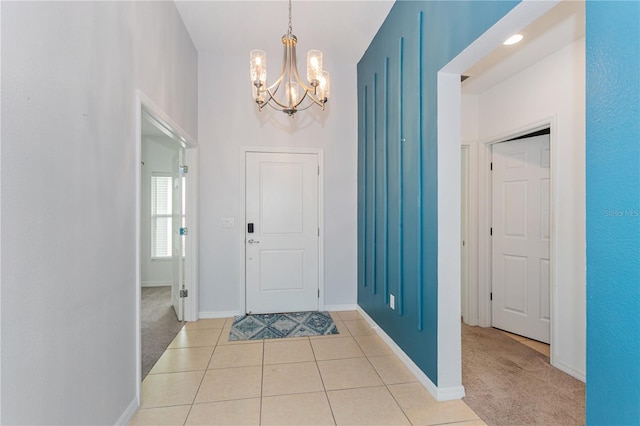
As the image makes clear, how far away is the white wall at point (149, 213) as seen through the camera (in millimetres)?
5246

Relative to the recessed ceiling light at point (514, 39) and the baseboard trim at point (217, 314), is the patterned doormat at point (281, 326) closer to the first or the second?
the baseboard trim at point (217, 314)

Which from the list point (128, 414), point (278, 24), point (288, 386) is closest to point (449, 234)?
point (288, 386)

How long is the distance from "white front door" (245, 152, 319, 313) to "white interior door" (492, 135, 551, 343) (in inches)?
82.7

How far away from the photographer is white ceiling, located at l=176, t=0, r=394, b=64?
272 centimetres

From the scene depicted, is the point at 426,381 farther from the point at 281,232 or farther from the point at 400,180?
the point at 281,232

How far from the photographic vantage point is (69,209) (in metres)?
1.31

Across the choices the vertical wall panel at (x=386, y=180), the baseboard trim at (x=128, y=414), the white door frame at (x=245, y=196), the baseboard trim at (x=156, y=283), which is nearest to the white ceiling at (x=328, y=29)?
the vertical wall panel at (x=386, y=180)

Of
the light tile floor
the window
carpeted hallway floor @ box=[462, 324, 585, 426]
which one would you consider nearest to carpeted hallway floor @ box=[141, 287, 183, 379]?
the light tile floor

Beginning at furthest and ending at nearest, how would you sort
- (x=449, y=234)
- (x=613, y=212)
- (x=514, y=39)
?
(x=514, y=39)
(x=449, y=234)
(x=613, y=212)

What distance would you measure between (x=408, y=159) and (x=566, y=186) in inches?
53.3

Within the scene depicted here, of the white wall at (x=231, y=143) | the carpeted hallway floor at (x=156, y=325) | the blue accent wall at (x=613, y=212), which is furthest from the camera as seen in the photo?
the white wall at (x=231, y=143)

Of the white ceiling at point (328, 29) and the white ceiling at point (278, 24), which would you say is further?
the white ceiling at point (278, 24)

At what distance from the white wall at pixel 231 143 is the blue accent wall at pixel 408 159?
58cm

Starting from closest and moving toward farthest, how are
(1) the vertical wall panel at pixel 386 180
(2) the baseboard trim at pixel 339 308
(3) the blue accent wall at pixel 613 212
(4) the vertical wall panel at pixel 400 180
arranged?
(3) the blue accent wall at pixel 613 212 → (4) the vertical wall panel at pixel 400 180 → (1) the vertical wall panel at pixel 386 180 → (2) the baseboard trim at pixel 339 308
